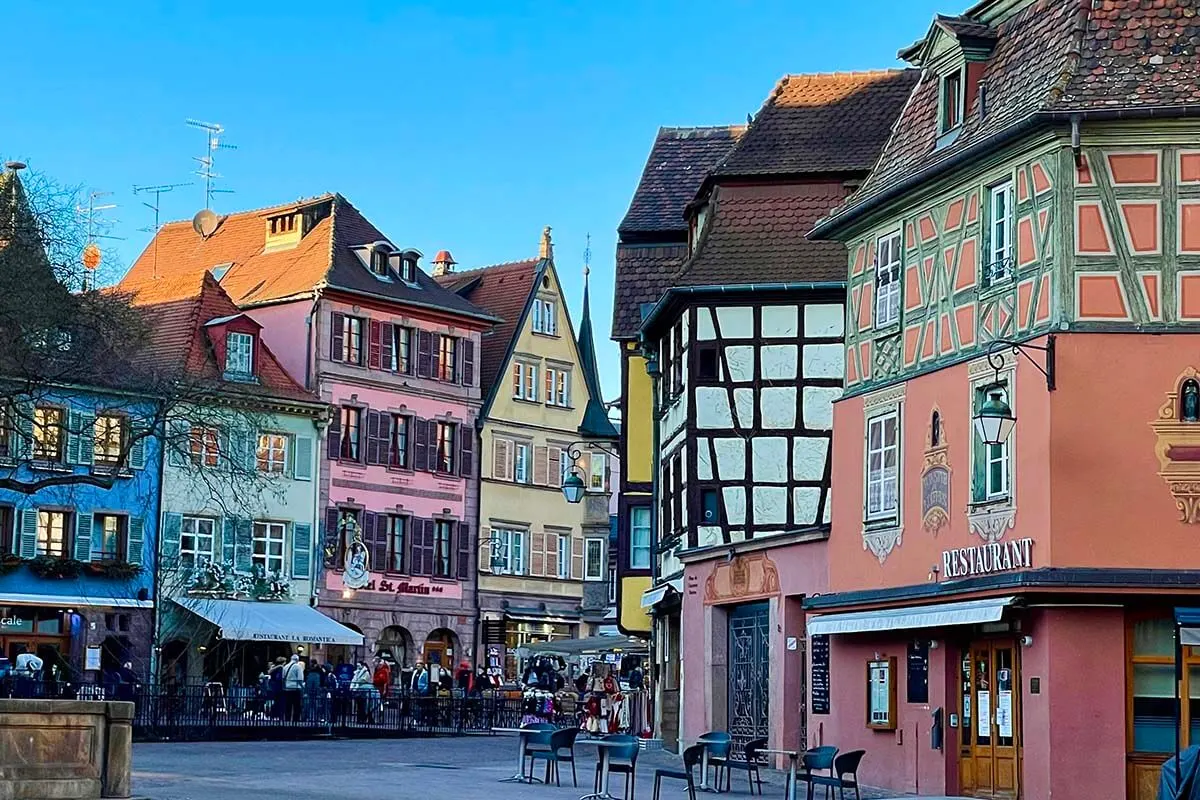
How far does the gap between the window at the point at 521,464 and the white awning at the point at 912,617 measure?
127 feet

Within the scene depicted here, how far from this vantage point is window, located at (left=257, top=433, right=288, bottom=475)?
60344 mm

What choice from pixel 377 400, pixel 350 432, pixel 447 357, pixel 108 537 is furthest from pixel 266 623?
pixel 447 357

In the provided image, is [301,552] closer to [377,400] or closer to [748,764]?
[377,400]

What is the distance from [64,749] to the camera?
20750 mm

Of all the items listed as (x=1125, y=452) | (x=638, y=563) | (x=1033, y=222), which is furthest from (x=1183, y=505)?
(x=638, y=563)

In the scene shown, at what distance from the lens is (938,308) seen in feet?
94.8

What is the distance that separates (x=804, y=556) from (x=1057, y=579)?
8.08 m

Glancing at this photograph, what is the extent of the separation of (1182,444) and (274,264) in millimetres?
44171

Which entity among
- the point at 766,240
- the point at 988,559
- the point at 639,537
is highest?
the point at 766,240

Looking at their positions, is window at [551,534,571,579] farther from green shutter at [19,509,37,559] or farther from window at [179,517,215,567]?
green shutter at [19,509,37,559]

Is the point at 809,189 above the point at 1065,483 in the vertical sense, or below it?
above

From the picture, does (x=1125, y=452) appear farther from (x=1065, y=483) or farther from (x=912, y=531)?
(x=912, y=531)

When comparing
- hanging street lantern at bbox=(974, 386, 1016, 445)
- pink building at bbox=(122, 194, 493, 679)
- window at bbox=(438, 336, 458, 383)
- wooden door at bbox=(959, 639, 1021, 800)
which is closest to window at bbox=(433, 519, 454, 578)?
pink building at bbox=(122, 194, 493, 679)

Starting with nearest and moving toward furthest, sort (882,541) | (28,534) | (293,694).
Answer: (882,541) < (293,694) < (28,534)
